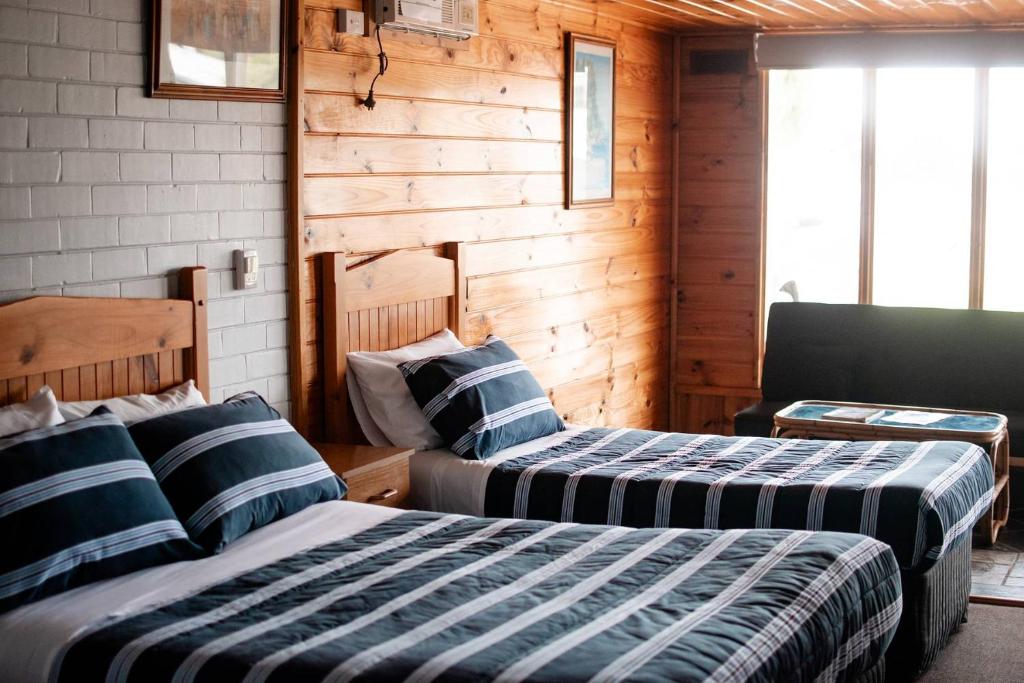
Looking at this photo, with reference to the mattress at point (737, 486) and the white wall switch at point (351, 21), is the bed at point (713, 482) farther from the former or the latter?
the white wall switch at point (351, 21)

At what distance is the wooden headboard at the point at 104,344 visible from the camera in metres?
2.98

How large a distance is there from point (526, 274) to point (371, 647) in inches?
121

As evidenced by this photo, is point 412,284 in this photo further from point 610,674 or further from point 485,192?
point 610,674

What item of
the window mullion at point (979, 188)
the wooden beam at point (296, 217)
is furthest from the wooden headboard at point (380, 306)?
the window mullion at point (979, 188)

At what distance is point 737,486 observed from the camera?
3.69m

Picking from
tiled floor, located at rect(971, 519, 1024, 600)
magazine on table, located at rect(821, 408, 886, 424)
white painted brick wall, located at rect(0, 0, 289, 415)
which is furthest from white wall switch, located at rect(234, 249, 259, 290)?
tiled floor, located at rect(971, 519, 1024, 600)

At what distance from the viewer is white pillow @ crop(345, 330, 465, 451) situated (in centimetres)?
416

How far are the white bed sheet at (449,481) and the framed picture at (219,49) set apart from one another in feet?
4.12

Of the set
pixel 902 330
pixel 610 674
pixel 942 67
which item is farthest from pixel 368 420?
pixel 942 67

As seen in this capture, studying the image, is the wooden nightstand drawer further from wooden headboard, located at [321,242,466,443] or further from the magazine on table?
the magazine on table

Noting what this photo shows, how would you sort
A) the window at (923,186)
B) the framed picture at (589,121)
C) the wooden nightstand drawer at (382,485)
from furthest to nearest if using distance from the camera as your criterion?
the window at (923,186) → the framed picture at (589,121) → the wooden nightstand drawer at (382,485)

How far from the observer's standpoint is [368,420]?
4.20 metres

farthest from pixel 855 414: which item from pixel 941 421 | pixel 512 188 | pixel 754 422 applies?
pixel 512 188

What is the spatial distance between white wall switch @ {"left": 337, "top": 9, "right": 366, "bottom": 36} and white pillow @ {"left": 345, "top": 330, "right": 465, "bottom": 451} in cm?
107
